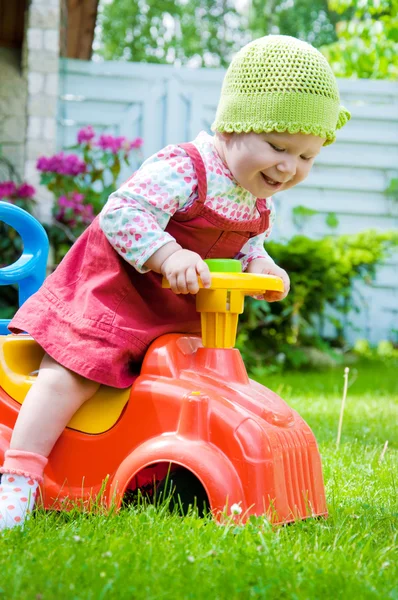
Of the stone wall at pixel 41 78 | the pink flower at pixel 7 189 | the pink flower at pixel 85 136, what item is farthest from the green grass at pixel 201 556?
the stone wall at pixel 41 78

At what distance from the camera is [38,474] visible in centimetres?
203

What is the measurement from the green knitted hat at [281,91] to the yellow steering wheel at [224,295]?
32cm

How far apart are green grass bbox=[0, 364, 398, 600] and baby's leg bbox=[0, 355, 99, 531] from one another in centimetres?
10

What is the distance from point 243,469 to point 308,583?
398 mm

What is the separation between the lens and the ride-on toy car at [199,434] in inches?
73.1

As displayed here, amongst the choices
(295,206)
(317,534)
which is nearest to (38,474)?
(317,534)

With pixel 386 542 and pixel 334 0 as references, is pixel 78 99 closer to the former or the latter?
pixel 334 0

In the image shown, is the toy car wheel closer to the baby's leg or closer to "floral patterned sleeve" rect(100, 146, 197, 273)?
the baby's leg

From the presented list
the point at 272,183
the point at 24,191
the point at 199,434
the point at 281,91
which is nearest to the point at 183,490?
the point at 199,434

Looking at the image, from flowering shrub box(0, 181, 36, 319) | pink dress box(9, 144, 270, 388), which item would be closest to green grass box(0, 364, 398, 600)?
pink dress box(9, 144, 270, 388)

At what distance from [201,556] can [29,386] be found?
2.51 ft

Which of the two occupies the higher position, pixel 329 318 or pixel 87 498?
pixel 87 498

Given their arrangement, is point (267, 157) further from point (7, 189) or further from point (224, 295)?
point (7, 189)

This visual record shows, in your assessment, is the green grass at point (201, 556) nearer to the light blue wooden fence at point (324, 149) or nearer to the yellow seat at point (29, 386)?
the yellow seat at point (29, 386)
